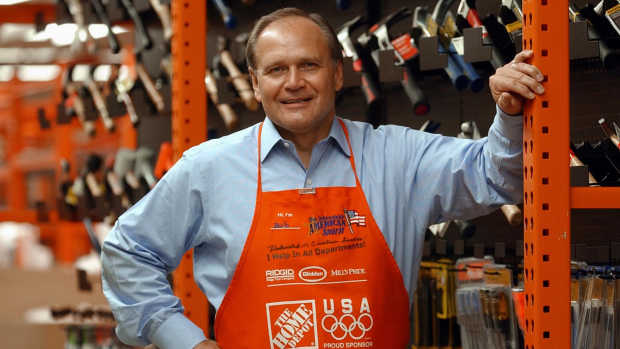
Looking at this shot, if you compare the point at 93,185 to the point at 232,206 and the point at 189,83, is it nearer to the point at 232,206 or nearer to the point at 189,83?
Result: the point at 189,83

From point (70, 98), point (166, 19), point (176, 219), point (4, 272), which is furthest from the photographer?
point (4, 272)

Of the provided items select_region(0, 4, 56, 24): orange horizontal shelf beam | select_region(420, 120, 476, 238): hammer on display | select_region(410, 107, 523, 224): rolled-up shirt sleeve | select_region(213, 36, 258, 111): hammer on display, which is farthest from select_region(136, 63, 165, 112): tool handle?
select_region(0, 4, 56, 24): orange horizontal shelf beam

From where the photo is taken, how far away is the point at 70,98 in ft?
14.4

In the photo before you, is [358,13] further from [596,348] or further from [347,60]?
[596,348]

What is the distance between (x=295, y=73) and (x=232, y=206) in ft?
1.19

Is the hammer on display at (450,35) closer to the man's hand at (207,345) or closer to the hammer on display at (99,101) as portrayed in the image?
the man's hand at (207,345)

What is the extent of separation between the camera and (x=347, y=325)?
1.76m

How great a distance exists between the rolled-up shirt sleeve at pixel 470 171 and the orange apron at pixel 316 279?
0.56ft

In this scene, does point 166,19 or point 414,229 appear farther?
point 166,19

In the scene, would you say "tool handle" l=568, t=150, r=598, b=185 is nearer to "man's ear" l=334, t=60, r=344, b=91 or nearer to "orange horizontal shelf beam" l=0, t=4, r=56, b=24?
"man's ear" l=334, t=60, r=344, b=91

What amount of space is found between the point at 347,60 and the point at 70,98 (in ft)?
7.94

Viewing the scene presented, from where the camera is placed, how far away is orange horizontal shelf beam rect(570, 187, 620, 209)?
1.40m

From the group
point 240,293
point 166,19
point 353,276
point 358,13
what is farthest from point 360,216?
point 166,19

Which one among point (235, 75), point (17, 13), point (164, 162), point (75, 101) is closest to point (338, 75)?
point (235, 75)
